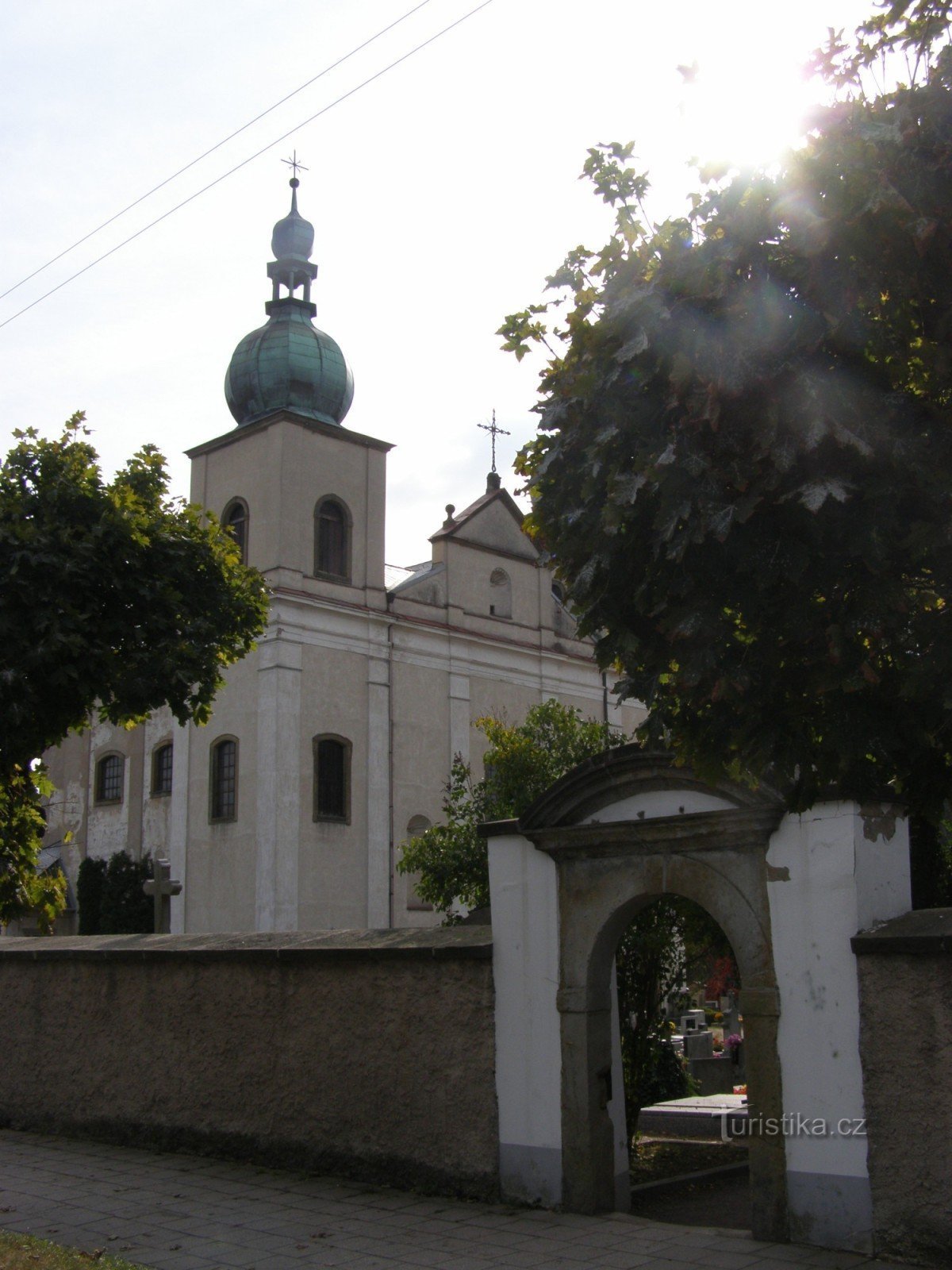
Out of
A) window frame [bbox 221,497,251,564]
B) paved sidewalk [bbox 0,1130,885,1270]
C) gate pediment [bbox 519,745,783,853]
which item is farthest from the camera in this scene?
window frame [bbox 221,497,251,564]

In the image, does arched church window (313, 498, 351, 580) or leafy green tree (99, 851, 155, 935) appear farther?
arched church window (313, 498, 351, 580)

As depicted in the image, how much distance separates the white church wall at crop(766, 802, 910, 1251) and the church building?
839 inches

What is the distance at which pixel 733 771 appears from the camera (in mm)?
7656

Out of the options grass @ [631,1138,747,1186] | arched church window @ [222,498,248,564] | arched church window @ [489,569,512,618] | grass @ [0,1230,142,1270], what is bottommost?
grass @ [631,1138,747,1186]

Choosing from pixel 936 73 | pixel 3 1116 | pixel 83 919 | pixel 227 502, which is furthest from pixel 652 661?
pixel 83 919

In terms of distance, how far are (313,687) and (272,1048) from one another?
1954 centimetres

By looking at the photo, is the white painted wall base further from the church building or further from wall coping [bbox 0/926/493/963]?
the church building

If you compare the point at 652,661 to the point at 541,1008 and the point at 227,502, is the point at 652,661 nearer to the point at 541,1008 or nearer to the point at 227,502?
the point at 541,1008

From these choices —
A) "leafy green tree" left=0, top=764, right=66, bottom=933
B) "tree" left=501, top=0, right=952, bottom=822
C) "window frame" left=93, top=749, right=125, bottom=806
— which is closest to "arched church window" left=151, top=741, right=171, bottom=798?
"window frame" left=93, top=749, right=125, bottom=806

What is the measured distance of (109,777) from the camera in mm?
34188

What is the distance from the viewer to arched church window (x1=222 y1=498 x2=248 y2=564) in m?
31.4

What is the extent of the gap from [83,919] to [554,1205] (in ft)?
83.1

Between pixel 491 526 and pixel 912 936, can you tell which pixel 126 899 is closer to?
pixel 491 526

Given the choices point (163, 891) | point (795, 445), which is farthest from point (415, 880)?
point (795, 445)
